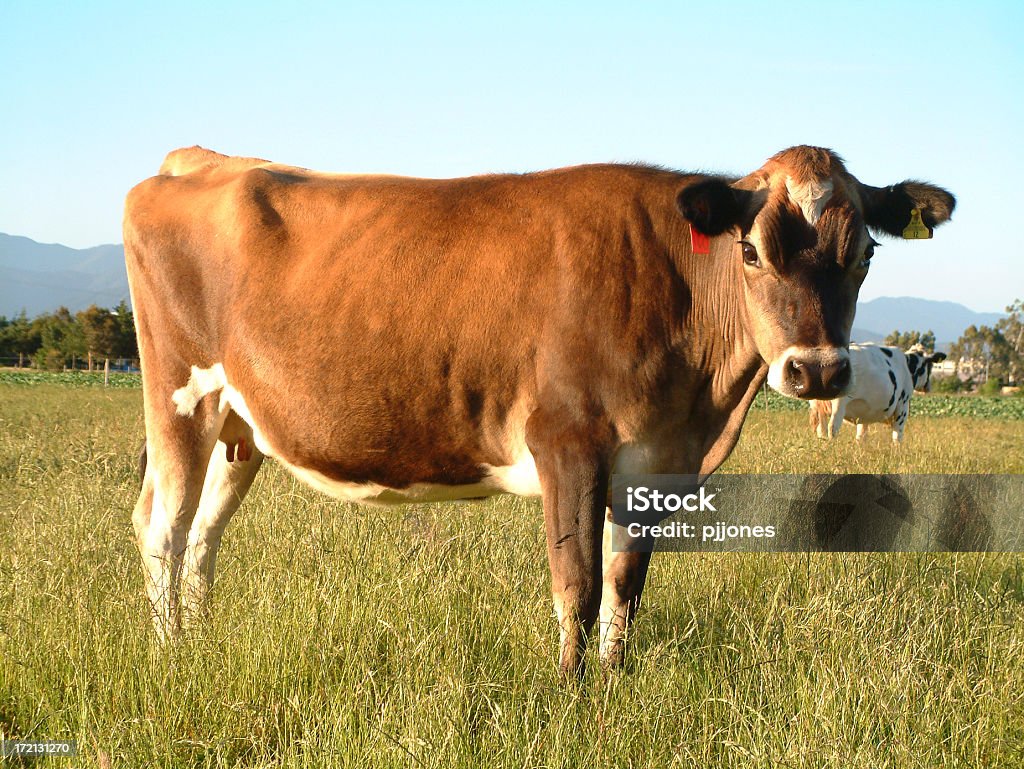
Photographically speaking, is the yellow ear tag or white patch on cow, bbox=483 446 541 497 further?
the yellow ear tag

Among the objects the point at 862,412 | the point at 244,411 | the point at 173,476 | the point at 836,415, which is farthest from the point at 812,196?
the point at 862,412

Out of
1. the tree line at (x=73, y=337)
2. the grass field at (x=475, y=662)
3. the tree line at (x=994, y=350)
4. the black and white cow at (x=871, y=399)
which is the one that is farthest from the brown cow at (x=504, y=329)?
the tree line at (x=994, y=350)

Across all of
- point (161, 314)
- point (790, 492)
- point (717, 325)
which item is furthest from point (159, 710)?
point (790, 492)

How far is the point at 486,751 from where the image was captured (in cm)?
354

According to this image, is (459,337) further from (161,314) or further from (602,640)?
(161,314)

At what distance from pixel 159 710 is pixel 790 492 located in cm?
591

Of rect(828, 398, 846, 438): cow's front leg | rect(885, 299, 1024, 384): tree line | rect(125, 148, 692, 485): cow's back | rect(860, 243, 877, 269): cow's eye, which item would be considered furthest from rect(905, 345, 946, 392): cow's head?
rect(885, 299, 1024, 384): tree line

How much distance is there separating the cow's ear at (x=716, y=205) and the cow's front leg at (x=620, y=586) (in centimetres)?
153

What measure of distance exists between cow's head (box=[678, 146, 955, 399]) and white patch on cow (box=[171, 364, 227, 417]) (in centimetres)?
308

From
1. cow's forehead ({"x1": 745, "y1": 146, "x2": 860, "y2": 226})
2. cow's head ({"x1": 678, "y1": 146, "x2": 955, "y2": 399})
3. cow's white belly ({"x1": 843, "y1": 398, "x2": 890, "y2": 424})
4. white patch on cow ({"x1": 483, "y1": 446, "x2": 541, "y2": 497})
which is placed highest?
cow's forehead ({"x1": 745, "y1": 146, "x2": 860, "y2": 226})

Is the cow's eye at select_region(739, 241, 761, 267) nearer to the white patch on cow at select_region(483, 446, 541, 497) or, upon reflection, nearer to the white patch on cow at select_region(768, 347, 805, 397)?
the white patch on cow at select_region(768, 347, 805, 397)

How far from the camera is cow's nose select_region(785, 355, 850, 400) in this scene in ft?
13.3

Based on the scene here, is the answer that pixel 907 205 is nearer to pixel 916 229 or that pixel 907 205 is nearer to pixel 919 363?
pixel 916 229

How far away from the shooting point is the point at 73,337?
289ft
